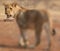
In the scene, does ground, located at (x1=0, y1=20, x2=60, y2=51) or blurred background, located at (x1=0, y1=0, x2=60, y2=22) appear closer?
ground, located at (x1=0, y1=20, x2=60, y2=51)

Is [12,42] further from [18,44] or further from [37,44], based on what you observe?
[37,44]

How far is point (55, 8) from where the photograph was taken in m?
7.01

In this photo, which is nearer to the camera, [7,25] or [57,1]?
[7,25]

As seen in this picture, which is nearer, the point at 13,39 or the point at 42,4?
the point at 13,39

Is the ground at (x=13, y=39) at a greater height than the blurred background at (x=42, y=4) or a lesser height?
greater

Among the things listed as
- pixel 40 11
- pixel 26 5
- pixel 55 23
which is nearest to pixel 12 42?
pixel 40 11

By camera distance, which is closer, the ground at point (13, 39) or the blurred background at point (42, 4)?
the ground at point (13, 39)

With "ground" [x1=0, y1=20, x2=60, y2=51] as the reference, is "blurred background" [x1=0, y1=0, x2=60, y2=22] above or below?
below

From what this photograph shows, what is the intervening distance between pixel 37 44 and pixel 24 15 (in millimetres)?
459

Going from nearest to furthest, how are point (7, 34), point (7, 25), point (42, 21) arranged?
1. point (42, 21)
2. point (7, 34)
3. point (7, 25)

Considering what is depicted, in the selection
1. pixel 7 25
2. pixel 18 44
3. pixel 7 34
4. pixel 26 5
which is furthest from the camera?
pixel 26 5

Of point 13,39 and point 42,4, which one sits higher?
point 13,39

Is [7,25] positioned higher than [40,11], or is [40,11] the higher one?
[40,11]

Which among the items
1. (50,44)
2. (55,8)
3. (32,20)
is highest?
(32,20)
